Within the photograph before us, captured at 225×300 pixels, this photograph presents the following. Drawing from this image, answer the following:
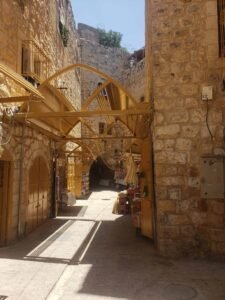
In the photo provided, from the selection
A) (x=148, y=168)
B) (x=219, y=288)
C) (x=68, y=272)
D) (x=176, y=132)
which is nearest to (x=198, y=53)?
(x=176, y=132)

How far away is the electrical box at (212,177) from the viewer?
15.3 ft

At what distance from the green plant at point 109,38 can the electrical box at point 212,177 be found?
21086 millimetres

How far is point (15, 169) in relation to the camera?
19.9 feet

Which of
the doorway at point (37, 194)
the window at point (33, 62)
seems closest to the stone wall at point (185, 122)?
the window at point (33, 62)

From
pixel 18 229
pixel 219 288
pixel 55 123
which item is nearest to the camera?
pixel 219 288

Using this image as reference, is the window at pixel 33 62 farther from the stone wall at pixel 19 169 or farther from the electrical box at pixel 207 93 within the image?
the electrical box at pixel 207 93

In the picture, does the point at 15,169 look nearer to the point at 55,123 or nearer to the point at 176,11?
the point at 55,123

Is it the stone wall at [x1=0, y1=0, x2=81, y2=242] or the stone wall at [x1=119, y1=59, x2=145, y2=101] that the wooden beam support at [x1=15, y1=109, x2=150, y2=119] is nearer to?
the stone wall at [x1=0, y1=0, x2=81, y2=242]

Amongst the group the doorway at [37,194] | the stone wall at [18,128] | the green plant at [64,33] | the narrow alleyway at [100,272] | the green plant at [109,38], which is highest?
the green plant at [109,38]

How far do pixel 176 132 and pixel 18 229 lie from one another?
13.5ft

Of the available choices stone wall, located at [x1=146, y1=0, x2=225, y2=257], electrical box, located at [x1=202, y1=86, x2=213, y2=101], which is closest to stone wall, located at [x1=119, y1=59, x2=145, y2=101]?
stone wall, located at [x1=146, y1=0, x2=225, y2=257]

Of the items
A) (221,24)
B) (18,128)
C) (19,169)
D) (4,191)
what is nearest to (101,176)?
(19,169)

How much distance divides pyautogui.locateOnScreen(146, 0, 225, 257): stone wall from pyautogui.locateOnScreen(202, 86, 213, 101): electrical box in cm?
10

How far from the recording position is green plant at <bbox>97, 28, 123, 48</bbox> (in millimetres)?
23441
